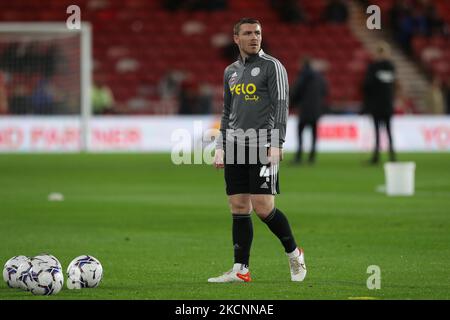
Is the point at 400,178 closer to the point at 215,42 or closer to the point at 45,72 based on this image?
the point at 45,72

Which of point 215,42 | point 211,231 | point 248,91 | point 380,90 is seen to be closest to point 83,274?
point 248,91

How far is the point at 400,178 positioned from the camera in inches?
709

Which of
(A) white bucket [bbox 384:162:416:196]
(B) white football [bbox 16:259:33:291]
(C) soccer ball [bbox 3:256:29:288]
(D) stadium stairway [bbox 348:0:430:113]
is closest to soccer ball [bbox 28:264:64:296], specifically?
(B) white football [bbox 16:259:33:291]

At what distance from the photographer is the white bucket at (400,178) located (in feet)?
58.2

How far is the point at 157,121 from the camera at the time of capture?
32156mm

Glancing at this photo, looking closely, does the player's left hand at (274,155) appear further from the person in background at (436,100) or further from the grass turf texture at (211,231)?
the person in background at (436,100)

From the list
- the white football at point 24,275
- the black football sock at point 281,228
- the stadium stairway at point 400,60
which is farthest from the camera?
the stadium stairway at point 400,60

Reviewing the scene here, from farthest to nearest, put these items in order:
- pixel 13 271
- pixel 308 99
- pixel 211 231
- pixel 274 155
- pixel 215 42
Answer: pixel 215 42
pixel 308 99
pixel 211 231
pixel 274 155
pixel 13 271

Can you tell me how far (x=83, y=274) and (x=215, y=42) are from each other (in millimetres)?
29669

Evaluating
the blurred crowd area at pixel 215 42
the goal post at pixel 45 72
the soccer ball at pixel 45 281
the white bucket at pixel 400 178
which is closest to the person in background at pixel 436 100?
the blurred crowd area at pixel 215 42

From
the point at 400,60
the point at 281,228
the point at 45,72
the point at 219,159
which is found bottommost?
the point at 281,228

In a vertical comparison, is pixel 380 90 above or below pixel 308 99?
above

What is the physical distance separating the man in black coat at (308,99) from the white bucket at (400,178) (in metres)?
7.27

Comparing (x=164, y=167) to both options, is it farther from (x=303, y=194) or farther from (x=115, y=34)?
(x=115, y=34)
